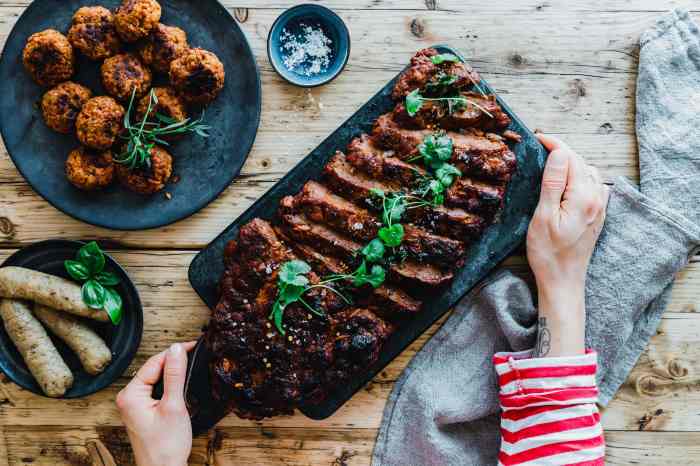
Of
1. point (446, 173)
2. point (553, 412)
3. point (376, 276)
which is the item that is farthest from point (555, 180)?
point (553, 412)

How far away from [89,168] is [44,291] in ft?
2.34

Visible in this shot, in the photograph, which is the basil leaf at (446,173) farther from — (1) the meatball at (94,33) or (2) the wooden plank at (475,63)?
(1) the meatball at (94,33)

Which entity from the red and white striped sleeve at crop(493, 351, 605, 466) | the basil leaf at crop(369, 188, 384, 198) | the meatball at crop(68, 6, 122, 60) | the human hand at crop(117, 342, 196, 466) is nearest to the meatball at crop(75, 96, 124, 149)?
the meatball at crop(68, 6, 122, 60)

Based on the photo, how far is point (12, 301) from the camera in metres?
3.49

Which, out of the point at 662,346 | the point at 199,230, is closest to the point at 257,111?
the point at 199,230

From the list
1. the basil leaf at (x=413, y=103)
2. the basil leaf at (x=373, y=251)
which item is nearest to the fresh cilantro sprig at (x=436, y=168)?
the basil leaf at (x=413, y=103)

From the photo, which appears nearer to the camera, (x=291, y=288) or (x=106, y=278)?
(x=291, y=288)

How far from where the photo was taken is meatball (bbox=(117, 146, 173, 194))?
3477 millimetres

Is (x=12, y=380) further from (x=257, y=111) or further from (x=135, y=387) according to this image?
(x=257, y=111)

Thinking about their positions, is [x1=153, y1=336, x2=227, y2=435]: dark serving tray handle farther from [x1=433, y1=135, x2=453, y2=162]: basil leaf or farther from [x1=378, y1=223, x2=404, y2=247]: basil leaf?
[x1=433, y1=135, x2=453, y2=162]: basil leaf

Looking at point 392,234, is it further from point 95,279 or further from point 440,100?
point 95,279

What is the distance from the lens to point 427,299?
3.53 meters

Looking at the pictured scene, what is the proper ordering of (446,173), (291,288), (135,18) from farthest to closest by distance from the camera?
(135,18) → (446,173) → (291,288)

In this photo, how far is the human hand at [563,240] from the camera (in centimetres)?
351
